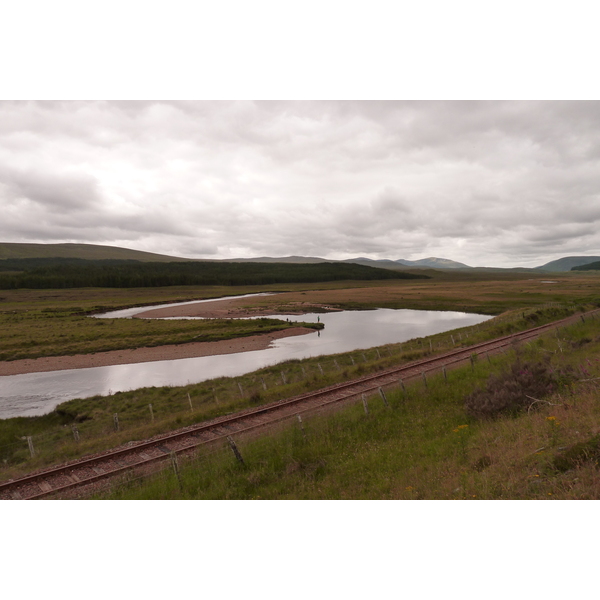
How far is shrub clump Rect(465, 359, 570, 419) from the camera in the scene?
15188mm

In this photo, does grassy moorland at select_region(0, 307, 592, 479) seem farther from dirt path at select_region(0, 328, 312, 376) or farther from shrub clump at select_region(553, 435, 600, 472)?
shrub clump at select_region(553, 435, 600, 472)

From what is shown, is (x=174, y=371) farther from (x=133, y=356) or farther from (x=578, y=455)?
(x=578, y=455)

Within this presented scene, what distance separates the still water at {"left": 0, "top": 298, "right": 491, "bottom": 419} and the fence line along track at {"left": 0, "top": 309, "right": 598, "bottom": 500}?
1586 centimetres

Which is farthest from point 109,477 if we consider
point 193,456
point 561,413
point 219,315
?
point 219,315

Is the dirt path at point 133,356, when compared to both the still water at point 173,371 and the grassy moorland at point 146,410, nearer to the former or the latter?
the still water at point 173,371

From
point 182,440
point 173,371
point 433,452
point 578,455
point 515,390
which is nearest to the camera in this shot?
point 578,455

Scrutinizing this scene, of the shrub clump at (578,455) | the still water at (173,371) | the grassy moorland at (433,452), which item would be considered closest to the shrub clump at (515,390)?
the grassy moorland at (433,452)

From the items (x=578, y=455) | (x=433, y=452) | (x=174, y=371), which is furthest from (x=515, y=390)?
(x=174, y=371)

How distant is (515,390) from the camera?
15781 millimetres

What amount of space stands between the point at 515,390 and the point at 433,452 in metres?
5.51

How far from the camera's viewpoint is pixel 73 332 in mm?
60938

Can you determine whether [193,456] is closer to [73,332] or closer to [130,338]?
[130,338]

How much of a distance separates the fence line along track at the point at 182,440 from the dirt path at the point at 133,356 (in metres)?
26.4

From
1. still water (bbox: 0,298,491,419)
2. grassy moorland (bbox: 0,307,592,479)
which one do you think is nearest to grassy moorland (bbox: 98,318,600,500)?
grassy moorland (bbox: 0,307,592,479)
